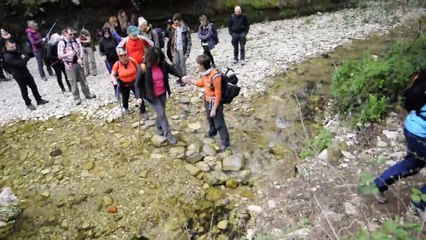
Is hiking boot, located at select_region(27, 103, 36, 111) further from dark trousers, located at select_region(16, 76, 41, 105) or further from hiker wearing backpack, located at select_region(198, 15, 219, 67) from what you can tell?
hiker wearing backpack, located at select_region(198, 15, 219, 67)

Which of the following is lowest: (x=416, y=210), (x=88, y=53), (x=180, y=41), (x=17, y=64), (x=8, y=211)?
(x=8, y=211)

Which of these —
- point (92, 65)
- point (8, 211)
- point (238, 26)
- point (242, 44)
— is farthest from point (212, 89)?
point (92, 65)

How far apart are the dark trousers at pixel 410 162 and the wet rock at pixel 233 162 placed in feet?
8.50

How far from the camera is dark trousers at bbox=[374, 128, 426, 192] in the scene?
4078 mm

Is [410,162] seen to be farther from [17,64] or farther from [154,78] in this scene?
[17,64]

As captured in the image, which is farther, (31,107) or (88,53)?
(88,53)

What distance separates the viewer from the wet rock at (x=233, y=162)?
6.68 m

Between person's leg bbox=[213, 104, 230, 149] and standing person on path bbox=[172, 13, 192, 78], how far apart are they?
3.07 metres

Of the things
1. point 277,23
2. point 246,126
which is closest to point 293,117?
point 246,126

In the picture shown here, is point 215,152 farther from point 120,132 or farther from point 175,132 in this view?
point 120,132

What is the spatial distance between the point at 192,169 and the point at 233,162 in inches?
29.2

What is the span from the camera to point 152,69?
6.68 metres

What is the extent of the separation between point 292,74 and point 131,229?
6256mm

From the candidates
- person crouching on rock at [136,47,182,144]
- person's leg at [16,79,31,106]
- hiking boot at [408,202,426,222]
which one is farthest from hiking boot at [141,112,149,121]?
hiking boot at [408,202,426,222]
